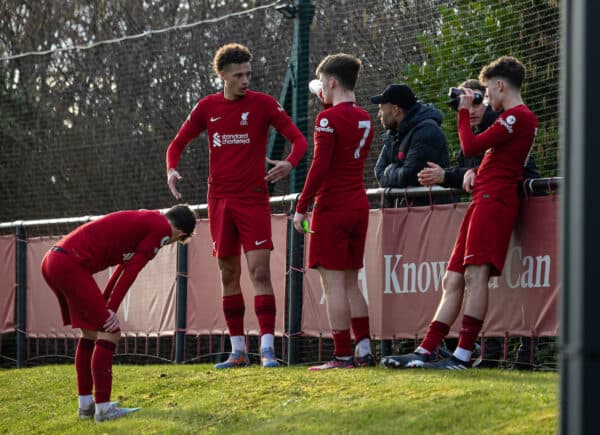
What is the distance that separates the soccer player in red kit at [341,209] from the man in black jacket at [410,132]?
Result: 502 millimetres

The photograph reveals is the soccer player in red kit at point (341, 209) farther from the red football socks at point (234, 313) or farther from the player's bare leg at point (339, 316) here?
the red football socks at point (234, 313)

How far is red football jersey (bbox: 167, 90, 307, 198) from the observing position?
9047 millimetres

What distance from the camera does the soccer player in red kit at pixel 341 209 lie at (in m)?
8.36

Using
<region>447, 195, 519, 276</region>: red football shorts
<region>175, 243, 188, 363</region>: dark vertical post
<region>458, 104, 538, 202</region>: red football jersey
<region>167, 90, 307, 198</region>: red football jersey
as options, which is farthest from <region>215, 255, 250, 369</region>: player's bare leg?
<region>458, 104, 538, 202</region>: red football jersey

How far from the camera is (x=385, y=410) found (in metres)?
6.56

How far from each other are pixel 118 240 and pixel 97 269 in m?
0.26

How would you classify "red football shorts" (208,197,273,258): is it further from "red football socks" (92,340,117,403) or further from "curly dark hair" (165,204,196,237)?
"red football socks" (92,340,117,403)

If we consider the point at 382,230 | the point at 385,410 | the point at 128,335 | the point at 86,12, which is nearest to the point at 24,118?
the point at 86,12

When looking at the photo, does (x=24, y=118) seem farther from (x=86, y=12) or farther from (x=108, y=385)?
(x=108, y=385)

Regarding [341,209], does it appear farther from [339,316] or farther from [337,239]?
[339,316]

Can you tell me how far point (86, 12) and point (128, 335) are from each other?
30.4 ft

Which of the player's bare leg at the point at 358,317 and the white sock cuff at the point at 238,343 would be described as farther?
the white sock cuff at the point at 238,343

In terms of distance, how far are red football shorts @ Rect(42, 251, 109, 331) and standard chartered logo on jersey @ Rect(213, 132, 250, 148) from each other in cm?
178

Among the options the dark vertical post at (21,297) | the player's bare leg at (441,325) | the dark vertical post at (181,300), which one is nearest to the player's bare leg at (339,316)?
the player's bare leg at (441,325)
